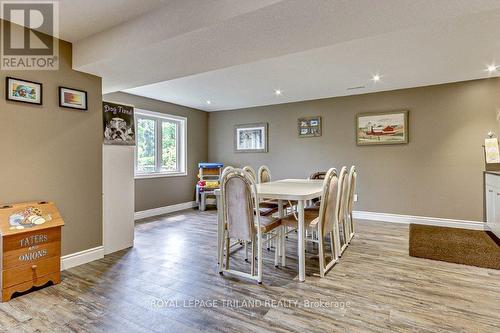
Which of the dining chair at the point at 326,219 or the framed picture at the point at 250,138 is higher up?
the framed picture at the point at 250,138

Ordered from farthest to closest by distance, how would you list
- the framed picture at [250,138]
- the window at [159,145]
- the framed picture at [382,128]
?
1. the framed picture at [250,138]
2. the window at [159,145]
3. the framed picture at [382,128]

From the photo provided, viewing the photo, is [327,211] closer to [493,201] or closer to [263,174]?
[263,174]

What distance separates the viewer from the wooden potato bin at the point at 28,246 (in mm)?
2150

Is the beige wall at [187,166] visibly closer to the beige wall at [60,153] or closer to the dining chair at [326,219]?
the beige wall at [60,153]

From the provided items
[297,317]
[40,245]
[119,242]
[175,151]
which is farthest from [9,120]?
[175,151]

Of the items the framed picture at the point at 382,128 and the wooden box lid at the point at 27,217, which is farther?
the framed picture at the point at 382,128

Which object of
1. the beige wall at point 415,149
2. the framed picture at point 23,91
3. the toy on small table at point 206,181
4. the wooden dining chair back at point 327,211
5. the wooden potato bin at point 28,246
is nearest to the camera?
the wooden potato bin at point 28,246

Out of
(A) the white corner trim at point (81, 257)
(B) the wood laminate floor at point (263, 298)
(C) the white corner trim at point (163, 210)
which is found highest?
(C) the white corner trim at point (163, 210)

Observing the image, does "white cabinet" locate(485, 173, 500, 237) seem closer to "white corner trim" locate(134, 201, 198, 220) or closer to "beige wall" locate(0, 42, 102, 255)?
"beige wall" locate(0, 42, 102, 255)

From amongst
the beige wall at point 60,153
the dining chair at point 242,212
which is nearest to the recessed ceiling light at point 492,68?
the dining chair at point 242,212

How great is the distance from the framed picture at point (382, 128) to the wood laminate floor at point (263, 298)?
235 cm

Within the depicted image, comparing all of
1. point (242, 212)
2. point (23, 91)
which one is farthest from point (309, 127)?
point (23, 91)

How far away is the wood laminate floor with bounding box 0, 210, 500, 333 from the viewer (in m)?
1.82

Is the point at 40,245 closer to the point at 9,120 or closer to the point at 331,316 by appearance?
the point at 9,120
